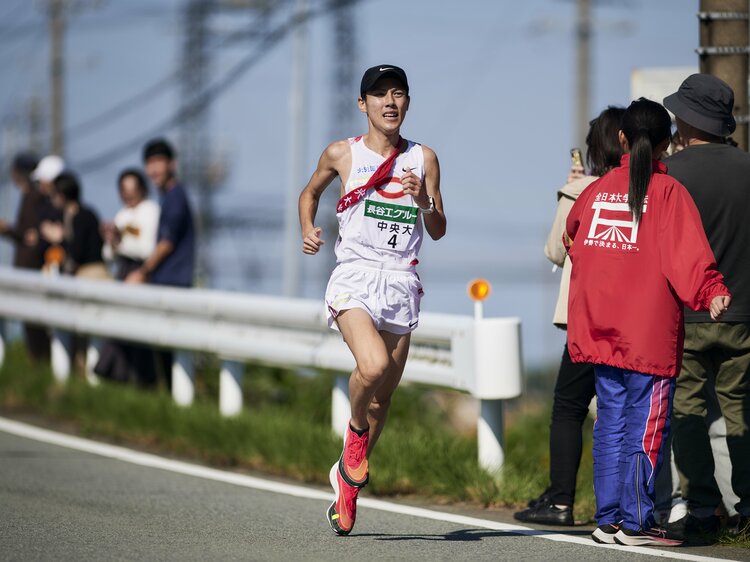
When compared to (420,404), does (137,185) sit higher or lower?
higher

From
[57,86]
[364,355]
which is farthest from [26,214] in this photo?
[57,86]

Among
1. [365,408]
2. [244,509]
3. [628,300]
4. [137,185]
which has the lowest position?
[244,509]

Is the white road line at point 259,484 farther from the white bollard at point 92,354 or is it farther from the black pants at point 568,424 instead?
the white bollard at point 92,354

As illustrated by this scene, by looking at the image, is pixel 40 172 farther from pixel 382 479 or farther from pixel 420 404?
pixel 382 479

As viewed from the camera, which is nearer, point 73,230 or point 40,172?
point 73,230

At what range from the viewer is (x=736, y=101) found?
24.2 feet

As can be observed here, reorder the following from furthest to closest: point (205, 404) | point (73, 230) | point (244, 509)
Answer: point (73, 230)
point (205, 404)
point (244, 509)

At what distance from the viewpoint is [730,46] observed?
730 centimetres

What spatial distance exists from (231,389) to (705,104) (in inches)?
176

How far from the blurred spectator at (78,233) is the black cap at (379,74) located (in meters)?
6.39

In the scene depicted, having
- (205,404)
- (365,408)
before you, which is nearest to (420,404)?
(205,404)

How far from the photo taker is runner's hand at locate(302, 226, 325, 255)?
5816 millimetres

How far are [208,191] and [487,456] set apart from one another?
36.2 meters

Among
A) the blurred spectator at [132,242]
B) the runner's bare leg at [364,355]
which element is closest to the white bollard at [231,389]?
the blurred spectator at [132,242]
